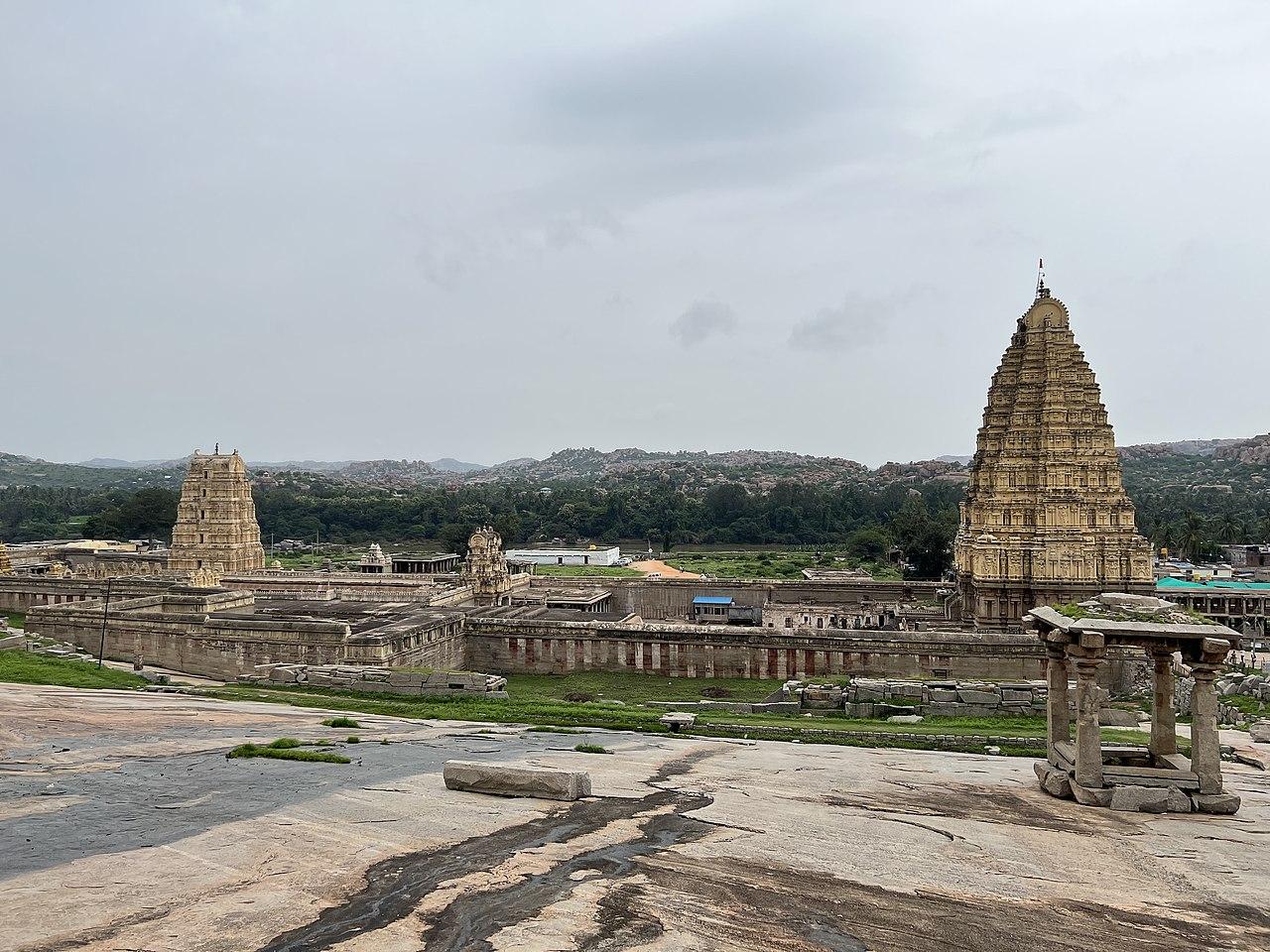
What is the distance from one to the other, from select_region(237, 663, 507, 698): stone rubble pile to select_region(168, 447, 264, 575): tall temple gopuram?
139 feet

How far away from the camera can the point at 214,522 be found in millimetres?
77500

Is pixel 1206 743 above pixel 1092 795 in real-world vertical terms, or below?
above

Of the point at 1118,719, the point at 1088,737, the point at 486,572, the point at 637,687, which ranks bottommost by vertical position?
the point at 637,687

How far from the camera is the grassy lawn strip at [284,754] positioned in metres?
17.8

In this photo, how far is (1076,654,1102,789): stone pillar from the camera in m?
16.4

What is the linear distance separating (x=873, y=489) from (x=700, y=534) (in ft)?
182

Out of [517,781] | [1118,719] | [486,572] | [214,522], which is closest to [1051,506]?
[1118,719]

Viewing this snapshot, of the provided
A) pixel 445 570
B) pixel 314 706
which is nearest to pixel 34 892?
pixel 314 706

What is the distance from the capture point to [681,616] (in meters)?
69.2

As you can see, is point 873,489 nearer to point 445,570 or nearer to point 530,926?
point 445,570

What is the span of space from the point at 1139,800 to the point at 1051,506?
37152mm

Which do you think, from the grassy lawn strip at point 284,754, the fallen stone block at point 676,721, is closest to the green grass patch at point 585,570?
the fallen stone block at point 676,721

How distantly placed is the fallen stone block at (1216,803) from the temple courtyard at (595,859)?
0.26 meters

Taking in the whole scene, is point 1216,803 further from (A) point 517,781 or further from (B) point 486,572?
(B) point 486,572
